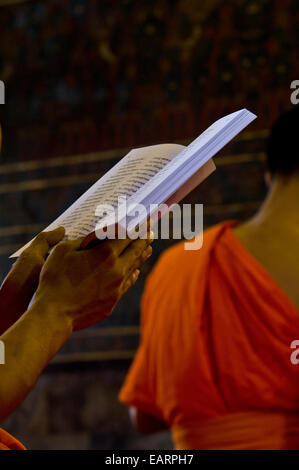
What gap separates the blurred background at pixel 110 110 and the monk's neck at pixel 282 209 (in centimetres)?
83

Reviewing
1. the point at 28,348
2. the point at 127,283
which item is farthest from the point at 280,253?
the point at 28,348

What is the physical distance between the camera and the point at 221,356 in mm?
1976

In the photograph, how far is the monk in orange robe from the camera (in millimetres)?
1923

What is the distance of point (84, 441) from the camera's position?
299 cm

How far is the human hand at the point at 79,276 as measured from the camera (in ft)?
2.93

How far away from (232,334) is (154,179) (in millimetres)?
1133

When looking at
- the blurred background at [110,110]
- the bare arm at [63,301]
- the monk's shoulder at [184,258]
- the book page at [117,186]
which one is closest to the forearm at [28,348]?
the bare arm at [63,301]

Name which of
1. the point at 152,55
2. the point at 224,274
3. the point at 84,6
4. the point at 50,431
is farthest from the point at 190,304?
the point at 84,6

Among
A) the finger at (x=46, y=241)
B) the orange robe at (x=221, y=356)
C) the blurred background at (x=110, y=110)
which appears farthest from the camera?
the blurred background at (x=110, y=110)

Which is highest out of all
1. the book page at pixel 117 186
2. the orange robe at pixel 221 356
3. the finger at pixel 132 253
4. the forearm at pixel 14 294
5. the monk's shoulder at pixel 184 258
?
the book page at pixel 117 186

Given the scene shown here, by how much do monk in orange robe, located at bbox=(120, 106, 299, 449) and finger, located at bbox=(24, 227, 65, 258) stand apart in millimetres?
1099

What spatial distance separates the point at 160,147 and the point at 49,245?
223mm

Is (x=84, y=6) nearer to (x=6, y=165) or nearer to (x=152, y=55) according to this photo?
(x=152, y=55)

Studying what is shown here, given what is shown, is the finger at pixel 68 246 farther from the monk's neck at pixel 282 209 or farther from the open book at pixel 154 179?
the monk's neck at pixel 282 209
